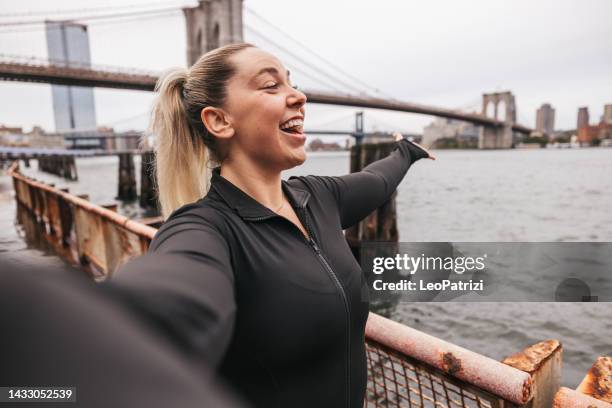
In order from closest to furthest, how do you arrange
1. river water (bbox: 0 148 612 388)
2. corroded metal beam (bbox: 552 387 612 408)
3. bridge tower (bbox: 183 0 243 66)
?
corroded metal beam (bbox: 552 387 612 408), river water (bbox: 0 148 612 388), bridge tower (bbox: 183 0 243 66)

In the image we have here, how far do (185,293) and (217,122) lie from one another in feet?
2.75

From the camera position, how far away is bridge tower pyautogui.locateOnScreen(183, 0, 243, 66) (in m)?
40.2

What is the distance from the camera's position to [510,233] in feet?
43.6

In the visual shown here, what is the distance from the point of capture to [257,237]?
1055 millimetres

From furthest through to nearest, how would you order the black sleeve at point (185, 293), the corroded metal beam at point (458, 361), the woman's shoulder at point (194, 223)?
the corroded metal beam at point (458, 361) → the woman's shoulder at point (194, 223) → the black sleeve at point (185, 293)

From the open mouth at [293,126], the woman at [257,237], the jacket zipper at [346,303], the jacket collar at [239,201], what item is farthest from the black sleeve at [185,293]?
the open mouth at [293,126]

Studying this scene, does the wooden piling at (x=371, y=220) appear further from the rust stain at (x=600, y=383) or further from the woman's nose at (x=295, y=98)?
the rust stain at (x=600, y=383)

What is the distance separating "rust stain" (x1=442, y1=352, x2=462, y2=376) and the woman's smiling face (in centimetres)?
81

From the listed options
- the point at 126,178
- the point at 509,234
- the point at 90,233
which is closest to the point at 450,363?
the point at 90,233

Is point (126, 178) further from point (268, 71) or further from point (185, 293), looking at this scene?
point (185, 293)

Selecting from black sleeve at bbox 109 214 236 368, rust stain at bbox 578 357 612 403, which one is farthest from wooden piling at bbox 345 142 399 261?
black sleeve at bbox 109 214 236 368

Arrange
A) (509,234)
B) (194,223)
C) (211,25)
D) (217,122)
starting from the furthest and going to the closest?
(211,25)
(509,234)
(217,122)
(194,223)

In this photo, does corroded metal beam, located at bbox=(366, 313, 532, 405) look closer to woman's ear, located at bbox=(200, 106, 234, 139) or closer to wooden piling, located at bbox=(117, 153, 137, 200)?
woman's ear, located at bbox=(200, 106, 234, 139)

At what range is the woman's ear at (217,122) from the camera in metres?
1.26
